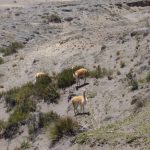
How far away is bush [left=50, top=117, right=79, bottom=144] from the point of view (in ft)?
58.8

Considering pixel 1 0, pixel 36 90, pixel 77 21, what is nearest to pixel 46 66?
pixel 36 90

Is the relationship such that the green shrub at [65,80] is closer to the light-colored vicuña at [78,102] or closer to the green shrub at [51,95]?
the green shrub at [51,95]

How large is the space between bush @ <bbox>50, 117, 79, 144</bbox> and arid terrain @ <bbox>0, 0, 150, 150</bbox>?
15 cm

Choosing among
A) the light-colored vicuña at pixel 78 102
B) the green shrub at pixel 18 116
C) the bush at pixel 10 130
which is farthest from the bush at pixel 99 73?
the bush at pixel 10 130

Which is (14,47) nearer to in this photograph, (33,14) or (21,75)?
(21,75)

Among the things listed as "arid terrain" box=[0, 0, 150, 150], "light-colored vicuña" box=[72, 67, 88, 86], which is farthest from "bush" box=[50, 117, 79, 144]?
"light-colored vicuña" box=[72, 67, 88, 86]

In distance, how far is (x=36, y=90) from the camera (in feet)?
73.3

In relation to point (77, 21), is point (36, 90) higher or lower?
higher

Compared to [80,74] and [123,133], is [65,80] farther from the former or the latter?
[123,133]

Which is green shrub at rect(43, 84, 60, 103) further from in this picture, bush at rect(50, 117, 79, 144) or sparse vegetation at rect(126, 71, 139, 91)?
bush at rect(50, 117, 79, 144)

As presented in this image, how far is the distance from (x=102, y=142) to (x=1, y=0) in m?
45.2

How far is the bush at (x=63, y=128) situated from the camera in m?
17.9

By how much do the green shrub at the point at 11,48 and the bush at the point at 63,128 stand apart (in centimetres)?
1478

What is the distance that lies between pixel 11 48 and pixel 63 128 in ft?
52.1
